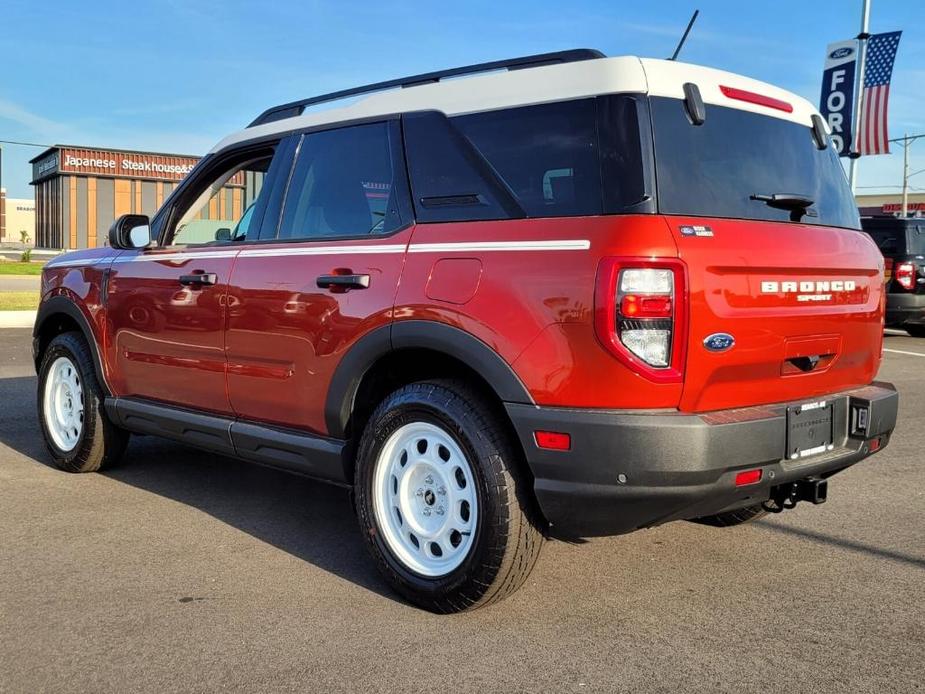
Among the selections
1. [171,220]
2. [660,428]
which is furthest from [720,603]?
[171,220]

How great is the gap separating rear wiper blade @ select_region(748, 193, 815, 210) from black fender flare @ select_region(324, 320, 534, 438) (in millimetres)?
1137

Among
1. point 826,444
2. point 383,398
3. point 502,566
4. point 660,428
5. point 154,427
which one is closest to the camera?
point 660,428

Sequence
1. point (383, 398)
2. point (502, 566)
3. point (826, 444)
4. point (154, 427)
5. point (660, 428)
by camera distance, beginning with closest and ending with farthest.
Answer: point (660, 428), point (502, 566), point (826, 444), point (383, 398), point (154, 427)

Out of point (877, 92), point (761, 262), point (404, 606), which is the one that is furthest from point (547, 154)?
point (877, 92)

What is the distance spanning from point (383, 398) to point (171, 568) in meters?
1.15

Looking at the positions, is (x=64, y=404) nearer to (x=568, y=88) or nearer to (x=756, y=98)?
(x=568, y=88)

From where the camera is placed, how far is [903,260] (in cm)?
1384

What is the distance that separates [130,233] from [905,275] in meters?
12.4

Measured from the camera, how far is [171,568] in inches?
150

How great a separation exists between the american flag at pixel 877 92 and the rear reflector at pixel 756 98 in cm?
1634

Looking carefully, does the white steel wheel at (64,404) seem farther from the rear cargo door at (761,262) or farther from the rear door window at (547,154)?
→ the rear cargo door at (761,262)

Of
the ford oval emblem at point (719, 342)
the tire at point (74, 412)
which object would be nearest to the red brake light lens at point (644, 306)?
the ford oval emblem at point (719, 342)

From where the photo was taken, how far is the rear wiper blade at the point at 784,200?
3.34m

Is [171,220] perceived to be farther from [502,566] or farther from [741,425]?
[741,425]
